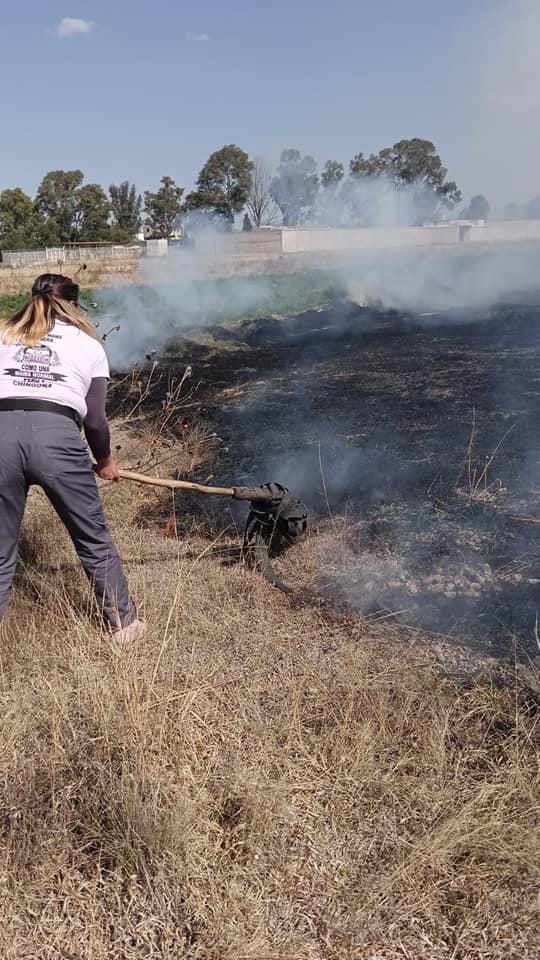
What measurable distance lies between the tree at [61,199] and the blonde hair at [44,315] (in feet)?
145

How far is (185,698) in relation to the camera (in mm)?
2410

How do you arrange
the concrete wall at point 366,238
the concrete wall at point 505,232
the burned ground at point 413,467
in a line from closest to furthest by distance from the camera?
the burned ground at point 413,467
the concrete wall at point 366,238
the concrete wall at point 505,232

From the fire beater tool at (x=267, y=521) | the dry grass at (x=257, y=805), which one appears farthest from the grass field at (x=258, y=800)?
the fire beater tool at (x=267, y=521)

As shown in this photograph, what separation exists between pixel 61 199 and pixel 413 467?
1790 inches

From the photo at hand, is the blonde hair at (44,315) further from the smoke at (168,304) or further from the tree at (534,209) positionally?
the tree at (534,209)

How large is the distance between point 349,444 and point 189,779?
4282mm

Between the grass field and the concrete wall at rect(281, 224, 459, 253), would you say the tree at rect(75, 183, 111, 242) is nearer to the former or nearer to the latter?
the concrete wall at rect(281, 224, 459, 253)

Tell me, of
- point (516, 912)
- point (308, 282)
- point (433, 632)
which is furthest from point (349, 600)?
point (308, 282)

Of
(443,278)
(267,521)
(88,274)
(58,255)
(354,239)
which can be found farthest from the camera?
(354,239)

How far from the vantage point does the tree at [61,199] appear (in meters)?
43.7

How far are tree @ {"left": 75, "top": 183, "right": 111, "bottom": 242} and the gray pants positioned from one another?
1786 inches

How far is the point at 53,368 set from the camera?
2.80 metres

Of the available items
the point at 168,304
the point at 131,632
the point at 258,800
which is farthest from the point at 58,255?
the point at 258,800

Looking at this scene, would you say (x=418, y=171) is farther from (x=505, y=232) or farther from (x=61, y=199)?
(x=61, y=199)
